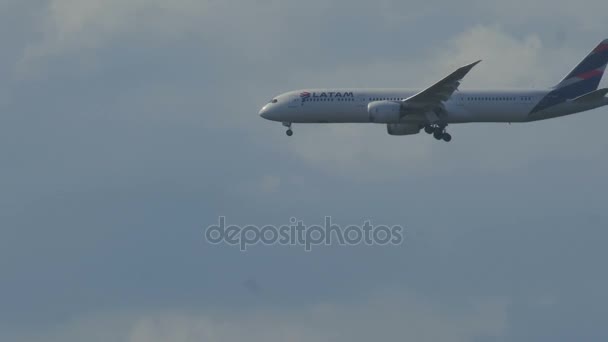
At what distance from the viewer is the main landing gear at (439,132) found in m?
113

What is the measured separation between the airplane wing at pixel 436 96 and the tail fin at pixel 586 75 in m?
6.77

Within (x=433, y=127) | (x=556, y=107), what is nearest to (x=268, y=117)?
(x=433, y=127)

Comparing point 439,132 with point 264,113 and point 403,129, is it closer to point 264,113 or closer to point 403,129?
point 403,129

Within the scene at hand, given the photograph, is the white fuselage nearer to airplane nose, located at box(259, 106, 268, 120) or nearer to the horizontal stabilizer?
the horizontal stabilizer

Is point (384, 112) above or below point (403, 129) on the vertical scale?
above

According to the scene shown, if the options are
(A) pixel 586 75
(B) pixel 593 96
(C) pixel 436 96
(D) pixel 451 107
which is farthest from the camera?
(A) pixel 586 75

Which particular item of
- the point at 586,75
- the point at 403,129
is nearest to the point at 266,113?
the point at 403,129

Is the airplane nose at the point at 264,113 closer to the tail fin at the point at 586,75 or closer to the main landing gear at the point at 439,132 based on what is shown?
the main landing gear at the point at 439,132

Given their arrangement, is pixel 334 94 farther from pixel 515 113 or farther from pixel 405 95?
pixel 515 113

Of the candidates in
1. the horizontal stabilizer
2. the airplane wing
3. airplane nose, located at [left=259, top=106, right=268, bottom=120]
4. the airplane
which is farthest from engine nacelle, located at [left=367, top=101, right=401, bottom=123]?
the horizontal stabilizer

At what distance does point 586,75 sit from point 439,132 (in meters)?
10.6

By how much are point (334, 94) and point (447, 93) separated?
7.47 m

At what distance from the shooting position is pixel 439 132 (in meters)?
113

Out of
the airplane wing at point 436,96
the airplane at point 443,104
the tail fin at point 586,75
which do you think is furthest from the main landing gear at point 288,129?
the tail fin at point 586,75
